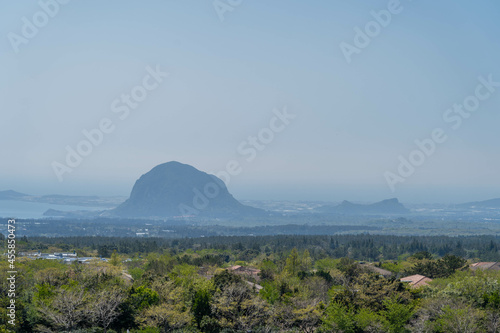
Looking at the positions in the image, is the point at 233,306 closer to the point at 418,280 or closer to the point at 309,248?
the point at 418,280

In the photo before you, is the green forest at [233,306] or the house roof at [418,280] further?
the house roof at [418,280]

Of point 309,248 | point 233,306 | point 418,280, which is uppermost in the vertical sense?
point 233,306

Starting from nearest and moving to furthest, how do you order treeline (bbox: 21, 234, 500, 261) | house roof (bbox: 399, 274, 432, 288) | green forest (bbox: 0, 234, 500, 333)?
green forest (bbox: 0, 234, 500, 333)
house roof (bbox: 399, 274, 432, 288)
treeline (bbox: 21, 234, 500, 261)

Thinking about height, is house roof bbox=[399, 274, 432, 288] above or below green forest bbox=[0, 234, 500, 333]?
below

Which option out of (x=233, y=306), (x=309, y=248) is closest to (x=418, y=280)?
(x=233, y=306)

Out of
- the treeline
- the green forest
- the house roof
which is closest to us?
the green forest

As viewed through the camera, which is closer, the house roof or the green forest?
the green forest

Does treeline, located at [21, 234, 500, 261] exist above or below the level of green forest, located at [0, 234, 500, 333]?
below

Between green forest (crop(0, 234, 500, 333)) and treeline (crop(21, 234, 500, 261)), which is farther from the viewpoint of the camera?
treeline (crop(21, 234, 500, 261))

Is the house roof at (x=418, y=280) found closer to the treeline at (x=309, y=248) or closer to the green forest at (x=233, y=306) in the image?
the green forest at (x=233, y=306)

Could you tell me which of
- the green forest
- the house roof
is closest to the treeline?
the house roof

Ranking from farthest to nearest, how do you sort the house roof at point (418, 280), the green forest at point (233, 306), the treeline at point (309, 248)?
the treeline at point (309, 248)
the house roof at point (418, 280)
the green forest at point (233, 306)

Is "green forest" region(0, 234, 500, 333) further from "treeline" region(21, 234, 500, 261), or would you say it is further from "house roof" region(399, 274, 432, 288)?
"treeline" region(21, 234, 500, 261)

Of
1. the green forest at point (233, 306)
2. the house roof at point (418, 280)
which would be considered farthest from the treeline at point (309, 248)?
the green forest at point (233, 306)
